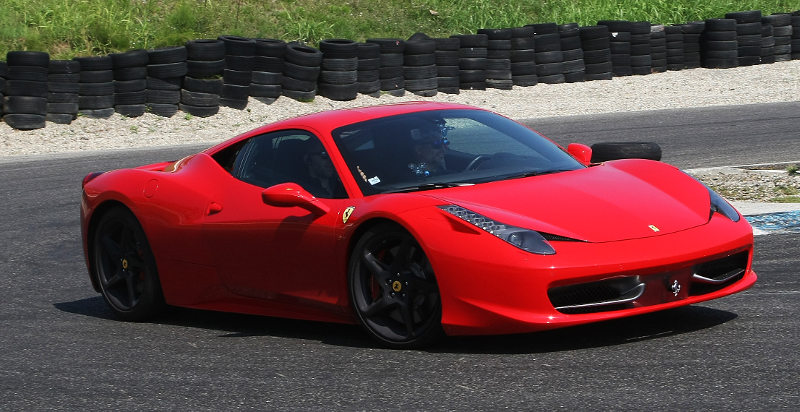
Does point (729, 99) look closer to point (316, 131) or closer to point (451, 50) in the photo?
point (451, 50)

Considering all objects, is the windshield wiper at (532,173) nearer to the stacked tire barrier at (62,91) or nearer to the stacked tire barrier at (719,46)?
the stacked tire barrier at (62,91)

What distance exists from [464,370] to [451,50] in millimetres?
16178

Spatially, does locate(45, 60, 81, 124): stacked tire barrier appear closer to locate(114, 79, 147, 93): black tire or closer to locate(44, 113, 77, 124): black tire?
locate(44, 113, 77, 124): black tire

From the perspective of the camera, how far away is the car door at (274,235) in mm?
5578

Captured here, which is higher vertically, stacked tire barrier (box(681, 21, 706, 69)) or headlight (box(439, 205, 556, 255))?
headlight (box(439, 205, 556, 255))

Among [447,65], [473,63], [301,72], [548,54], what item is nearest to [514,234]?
[301,72]

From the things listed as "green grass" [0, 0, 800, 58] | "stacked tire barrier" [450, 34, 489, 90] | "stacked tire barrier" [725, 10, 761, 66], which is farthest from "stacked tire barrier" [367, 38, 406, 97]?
"stacked tire barrier" [725, 10, 761, 66]

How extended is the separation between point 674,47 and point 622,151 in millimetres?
13957

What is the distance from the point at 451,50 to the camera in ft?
67.7

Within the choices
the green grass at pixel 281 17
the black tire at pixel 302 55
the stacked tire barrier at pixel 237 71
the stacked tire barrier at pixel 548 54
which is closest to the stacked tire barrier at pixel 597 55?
the stacked tire barrier at pixel 548 54

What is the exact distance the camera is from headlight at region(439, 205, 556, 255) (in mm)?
4899

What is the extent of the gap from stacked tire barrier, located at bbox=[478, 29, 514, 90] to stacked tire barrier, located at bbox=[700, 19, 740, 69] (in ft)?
14.1

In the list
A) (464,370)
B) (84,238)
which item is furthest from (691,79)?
(464,370)

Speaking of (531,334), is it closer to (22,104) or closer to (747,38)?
(22,104)
